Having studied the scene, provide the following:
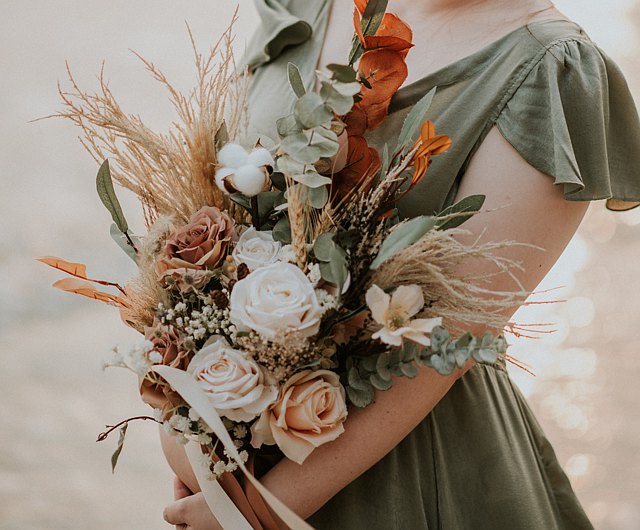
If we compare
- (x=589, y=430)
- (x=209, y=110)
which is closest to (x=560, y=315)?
(x=589, y=430)

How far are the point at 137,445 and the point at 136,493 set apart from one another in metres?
0.15

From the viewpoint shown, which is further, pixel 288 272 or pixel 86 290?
pixel 86 290

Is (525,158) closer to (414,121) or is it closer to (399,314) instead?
(414,121)

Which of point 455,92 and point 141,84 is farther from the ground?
point 455,92

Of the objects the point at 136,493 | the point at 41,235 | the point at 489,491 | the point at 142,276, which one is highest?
the point at 142,276

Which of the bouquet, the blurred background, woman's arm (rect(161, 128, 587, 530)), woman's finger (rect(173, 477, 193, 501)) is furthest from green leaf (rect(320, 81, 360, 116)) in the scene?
the blurred background

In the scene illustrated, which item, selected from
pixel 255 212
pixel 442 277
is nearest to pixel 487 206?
pixel 442 277

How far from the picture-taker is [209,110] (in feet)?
2.92

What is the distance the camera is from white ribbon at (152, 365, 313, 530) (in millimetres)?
760

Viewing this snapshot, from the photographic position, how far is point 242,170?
852 millimetres

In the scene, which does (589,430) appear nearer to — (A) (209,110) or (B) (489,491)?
(B) (489,491)

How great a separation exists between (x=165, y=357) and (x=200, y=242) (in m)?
0.14

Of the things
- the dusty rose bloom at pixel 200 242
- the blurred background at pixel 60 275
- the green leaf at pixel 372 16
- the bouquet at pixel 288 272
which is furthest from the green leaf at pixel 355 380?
the blurred background at pixel 60 275

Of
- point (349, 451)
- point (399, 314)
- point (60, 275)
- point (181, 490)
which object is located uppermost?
point (399, 314)
